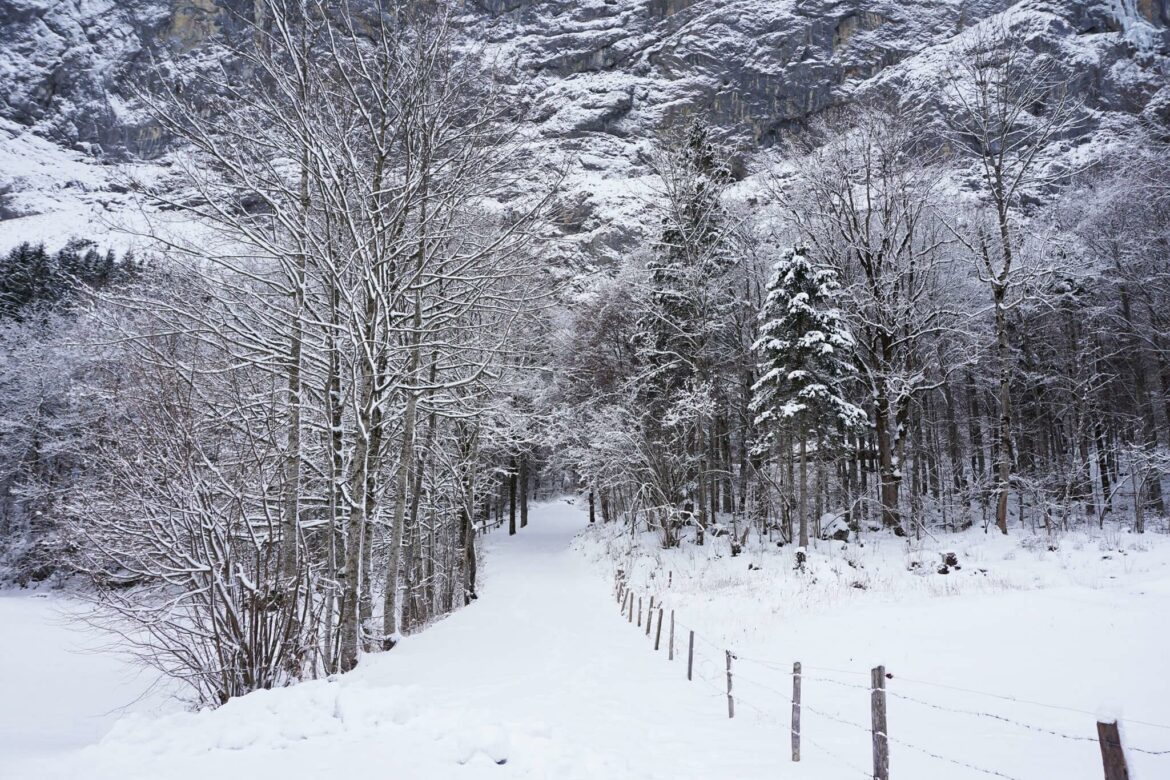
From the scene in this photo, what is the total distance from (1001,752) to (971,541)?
13835 millimetres

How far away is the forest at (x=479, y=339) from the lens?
7.58m

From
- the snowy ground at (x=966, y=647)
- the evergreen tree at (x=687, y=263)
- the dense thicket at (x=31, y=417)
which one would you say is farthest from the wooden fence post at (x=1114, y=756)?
the dense thicket at (x=31, y=417)

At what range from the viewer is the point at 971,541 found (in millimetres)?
17062

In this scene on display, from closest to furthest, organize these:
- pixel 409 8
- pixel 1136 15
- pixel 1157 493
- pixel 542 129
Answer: pixel 409 8 < pixel 542 129 < pixel 1157 493 < pixel 1136 15

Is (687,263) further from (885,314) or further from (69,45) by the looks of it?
(69,45)

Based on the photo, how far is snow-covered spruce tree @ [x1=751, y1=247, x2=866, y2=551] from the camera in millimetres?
19203

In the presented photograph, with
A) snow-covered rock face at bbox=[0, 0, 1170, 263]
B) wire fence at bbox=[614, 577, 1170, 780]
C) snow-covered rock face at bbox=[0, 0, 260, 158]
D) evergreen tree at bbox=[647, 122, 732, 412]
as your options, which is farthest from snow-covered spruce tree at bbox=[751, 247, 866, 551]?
snow-covered rock face at bbox=[0, 0, 260, 158]

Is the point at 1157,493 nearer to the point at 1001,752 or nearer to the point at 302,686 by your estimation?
the point at 1001,752

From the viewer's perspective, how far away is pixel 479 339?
13148 mm

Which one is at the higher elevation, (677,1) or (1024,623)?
(677,1)

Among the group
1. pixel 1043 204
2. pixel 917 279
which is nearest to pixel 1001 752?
pixel 917 279

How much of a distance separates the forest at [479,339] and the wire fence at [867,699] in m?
5.59

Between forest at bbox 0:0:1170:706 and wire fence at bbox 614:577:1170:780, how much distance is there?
559 cm

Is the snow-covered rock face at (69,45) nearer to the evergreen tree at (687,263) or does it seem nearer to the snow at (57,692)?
the snow at (57,692)
